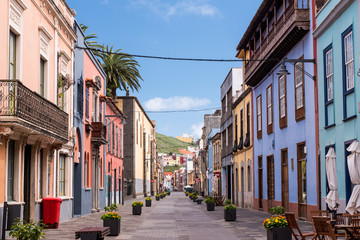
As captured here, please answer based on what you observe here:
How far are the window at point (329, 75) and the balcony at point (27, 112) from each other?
955cm

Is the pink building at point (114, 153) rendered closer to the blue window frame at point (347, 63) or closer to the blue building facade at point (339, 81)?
the blue building facade at point (339, 81)

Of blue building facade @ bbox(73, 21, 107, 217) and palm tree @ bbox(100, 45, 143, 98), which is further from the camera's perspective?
palm tree @ bbox(100, 45, 143, 98)

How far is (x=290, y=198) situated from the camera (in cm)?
2531

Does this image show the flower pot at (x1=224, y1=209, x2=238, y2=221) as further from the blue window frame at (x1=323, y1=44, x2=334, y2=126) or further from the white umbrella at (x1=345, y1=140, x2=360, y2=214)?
the white umbrella at (x1=345, y1=140, x2=360, y2=214)

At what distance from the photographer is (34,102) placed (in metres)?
15.9

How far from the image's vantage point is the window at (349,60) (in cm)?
1720

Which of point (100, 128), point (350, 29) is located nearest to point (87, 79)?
point (100, 128)

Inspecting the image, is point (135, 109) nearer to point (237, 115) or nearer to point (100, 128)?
point (237, 115)

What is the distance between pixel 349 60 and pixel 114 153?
30.2 m

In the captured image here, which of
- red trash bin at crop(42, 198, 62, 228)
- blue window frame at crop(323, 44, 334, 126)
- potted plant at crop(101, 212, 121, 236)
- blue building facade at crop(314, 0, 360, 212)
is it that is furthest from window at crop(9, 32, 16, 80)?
blue window frame at crop(323, 44, 334, 126)

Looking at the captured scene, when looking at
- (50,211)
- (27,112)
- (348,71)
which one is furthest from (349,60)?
(50,211)

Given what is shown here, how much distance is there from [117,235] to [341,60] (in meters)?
9.09

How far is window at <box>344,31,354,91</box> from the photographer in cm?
1720

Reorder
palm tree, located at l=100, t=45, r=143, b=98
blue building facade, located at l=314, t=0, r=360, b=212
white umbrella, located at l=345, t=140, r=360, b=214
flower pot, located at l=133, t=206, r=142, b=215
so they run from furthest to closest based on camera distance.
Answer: palm tree, located at l=100, t=45, r=143, b=98 → flower pot, located at l=133, t=206, r=142, b=215 → blue building facade, located at l=314, t=0, r=360, b=212 → white umbrella, located at l=345, t=140, r=360, b=214
